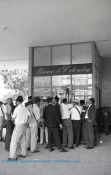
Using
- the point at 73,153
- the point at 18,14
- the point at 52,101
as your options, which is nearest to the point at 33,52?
the point at 18,14

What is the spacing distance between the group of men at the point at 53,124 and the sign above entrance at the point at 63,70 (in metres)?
2.82

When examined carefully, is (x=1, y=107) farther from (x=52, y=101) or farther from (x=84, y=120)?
(x=84, y=120)

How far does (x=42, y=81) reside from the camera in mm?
10945

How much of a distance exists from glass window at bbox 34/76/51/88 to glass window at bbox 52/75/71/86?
0.80 ft

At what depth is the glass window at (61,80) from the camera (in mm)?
10562

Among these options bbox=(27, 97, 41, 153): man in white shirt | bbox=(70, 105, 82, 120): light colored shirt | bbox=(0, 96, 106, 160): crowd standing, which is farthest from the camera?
bbox=(70, 105, 82, 120): light colored shirt

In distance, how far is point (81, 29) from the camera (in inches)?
328

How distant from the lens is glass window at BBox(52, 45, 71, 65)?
1062cm

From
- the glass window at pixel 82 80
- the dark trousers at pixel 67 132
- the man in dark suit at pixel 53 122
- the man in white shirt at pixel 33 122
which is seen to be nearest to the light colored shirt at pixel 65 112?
the dark trousers at pixel 67 132

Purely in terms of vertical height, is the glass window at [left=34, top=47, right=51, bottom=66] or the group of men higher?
the glass window at [left=34, top=47, right=51, bottom=66]

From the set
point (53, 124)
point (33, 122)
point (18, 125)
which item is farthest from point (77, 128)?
point (18, 125)

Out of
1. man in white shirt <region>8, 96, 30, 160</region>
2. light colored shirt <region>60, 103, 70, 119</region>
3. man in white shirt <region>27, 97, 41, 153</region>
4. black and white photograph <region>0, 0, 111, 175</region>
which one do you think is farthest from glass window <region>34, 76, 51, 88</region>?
man in white shirt <region>8, 96, 30, 160</region>

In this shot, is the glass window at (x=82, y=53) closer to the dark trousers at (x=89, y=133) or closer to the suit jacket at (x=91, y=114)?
the suit jacket at (x=91, y=114)

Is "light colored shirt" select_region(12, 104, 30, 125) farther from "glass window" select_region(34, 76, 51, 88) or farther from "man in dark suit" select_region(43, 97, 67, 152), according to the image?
"glass window" select_region(34, 76, 51, 88)
